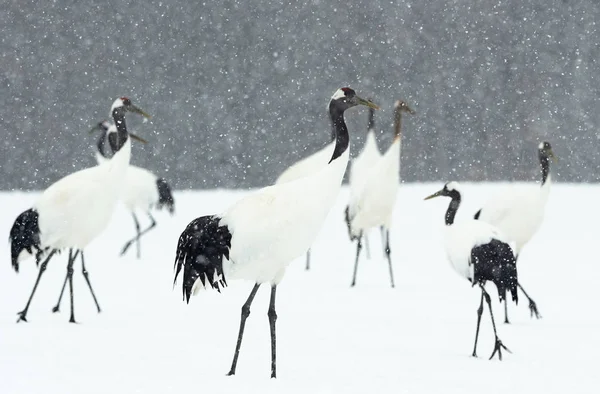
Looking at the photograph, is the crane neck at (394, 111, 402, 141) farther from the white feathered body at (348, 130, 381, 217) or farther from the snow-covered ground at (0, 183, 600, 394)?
the snow-covered ground at (0, 183, 600, 394)

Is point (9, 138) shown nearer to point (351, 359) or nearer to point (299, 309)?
point (299, 309)

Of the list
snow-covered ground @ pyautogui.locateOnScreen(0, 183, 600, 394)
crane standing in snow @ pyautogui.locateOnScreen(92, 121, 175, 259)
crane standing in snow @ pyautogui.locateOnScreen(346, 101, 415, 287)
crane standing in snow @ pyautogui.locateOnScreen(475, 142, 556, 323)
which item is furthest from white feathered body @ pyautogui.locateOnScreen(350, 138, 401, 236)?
crane standing in snow @ pyautogui.locateOnScreen(92, 121, 175, 259)

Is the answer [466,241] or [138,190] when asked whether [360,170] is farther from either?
[466,241]

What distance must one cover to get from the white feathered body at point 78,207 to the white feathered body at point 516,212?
2.64m

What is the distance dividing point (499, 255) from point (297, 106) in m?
10.6

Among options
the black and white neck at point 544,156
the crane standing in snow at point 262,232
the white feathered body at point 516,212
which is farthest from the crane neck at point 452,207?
the crane standing in snow at point 262,232

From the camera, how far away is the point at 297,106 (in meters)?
15.3

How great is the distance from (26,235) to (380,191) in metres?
2.94

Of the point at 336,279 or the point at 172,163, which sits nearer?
the point at 336,279

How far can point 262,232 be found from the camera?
13.4ft

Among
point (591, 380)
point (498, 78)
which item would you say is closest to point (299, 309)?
point (591, 380)

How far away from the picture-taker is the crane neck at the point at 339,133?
425cm

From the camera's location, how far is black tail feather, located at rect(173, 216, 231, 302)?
415 cm

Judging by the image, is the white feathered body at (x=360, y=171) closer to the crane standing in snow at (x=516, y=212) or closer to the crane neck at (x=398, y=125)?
the crane neck at (x=398, y=125)
